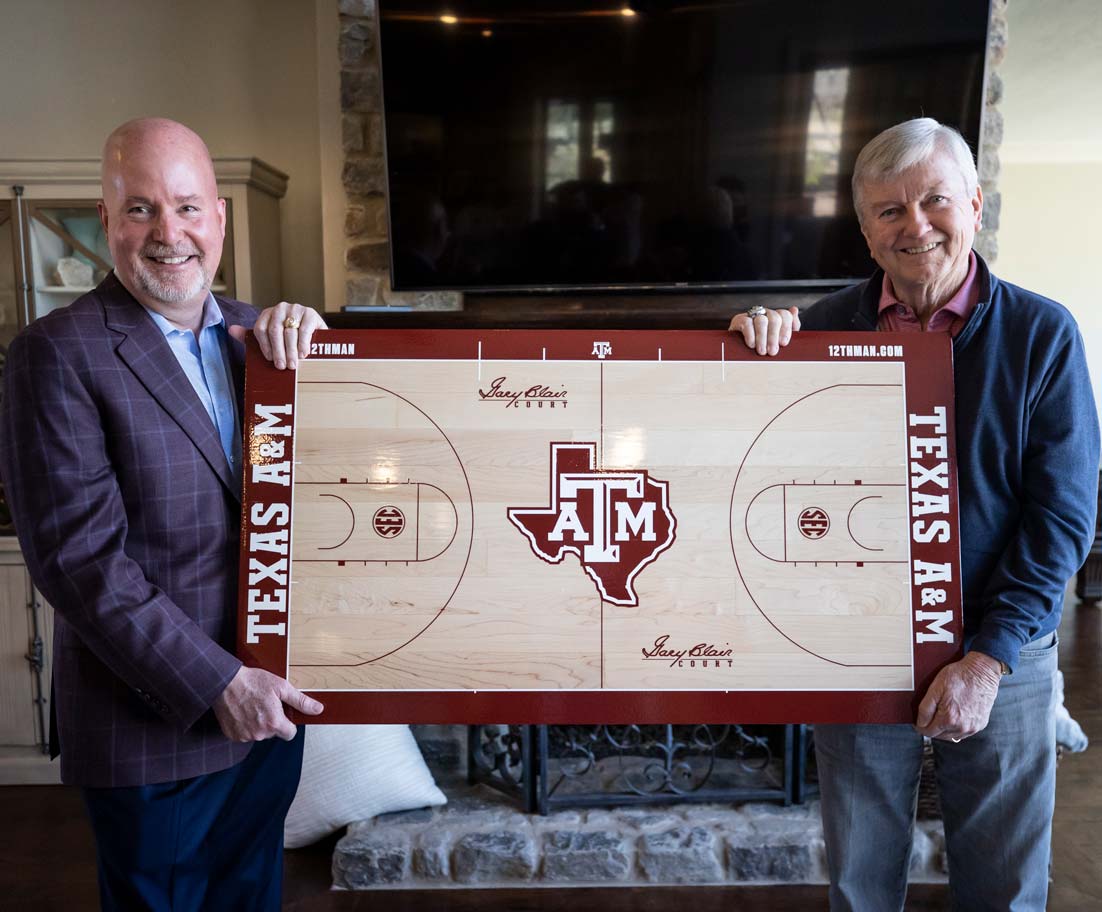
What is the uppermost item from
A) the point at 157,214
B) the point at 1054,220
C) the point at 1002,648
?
the point at 1054,220

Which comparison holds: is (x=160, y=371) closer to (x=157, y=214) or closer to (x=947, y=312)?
(x=157, y=214)

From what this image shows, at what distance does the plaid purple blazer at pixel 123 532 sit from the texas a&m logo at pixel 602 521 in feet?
1.58

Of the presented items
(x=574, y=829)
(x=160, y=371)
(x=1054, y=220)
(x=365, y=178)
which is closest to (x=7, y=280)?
(x=365, y=178)

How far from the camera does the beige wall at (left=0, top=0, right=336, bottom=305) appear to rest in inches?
128

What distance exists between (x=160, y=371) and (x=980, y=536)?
4.17 feet

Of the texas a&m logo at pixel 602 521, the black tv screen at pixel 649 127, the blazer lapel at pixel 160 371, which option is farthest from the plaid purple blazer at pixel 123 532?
the black tv screen at pixel 649 127

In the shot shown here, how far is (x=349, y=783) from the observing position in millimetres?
2471

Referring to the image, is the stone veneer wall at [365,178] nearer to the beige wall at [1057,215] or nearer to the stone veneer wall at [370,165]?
the stone veneer wall at [370,165]

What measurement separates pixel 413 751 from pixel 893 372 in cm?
184

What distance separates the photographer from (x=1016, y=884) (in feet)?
4.52

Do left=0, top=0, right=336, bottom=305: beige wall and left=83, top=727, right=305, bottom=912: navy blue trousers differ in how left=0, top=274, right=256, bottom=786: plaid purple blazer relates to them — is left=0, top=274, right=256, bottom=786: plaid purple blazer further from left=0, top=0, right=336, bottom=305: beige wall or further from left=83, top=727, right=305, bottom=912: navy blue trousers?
left=0, top=0, right=336, bottom=305: beige wall

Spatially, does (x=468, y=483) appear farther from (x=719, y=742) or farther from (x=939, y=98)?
(x=939, y=98)

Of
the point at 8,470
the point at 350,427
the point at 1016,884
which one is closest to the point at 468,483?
the point at 350,427

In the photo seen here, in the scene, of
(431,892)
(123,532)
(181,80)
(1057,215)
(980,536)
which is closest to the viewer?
(123,532)
